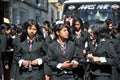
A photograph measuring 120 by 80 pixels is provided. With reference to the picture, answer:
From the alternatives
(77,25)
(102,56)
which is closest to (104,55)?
(102,56)

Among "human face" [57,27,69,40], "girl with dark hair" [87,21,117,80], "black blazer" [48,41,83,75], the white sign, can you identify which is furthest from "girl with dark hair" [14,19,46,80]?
the white sign

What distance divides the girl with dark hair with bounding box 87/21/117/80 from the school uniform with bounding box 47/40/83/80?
360 millimetres

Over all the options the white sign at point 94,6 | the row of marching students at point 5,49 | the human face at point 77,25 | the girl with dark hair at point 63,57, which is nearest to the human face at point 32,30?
the girl with dark hair at point 63,57

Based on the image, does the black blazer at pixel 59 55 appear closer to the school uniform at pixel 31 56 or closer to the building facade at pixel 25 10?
the school uniform at pixel 31 56

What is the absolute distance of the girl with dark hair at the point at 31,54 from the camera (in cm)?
836

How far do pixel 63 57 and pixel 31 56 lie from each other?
31.4 inches

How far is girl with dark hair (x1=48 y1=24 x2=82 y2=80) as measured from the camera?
7.82m

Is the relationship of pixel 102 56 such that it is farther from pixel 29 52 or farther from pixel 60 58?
pixel 29 52

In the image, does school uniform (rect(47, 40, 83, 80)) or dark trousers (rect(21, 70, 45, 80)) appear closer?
school uniform (rect(47, 40, 83, 80))

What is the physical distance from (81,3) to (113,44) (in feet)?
28.1

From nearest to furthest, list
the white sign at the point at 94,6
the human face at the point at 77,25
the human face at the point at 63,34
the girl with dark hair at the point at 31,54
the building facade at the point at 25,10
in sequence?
1. the human face at the point at 63,34
2. the girl with dark hair at the point at 31,54
3. the human face at the point at 77,25
4. the white sign at the point at 94,6
5. the building facade at the point at 25,10

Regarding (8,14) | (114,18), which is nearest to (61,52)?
(114,18)

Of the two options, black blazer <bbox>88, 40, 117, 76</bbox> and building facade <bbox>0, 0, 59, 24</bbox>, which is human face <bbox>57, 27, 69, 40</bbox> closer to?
black blazer <bbox>88, 40, 117, 76</bbox>

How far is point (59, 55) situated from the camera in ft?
25.7
